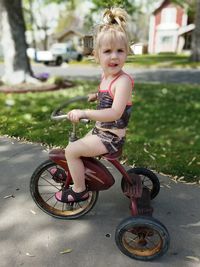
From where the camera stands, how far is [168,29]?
115ft

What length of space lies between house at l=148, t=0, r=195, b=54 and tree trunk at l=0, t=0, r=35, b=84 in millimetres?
26391

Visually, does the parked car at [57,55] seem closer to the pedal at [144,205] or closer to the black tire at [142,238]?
the pedal at [144,205]

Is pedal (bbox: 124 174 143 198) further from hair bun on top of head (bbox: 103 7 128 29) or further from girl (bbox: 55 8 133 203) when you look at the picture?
hair bun on top of head (bbox: 103 7 128 29)

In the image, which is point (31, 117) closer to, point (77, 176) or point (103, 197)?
point (103, 197)

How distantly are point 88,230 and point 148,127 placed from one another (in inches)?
124

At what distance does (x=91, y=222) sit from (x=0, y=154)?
2.07 meters

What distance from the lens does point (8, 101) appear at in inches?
300

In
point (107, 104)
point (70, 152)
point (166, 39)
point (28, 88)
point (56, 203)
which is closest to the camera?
point (107, 104)

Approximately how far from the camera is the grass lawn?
14.0 ft

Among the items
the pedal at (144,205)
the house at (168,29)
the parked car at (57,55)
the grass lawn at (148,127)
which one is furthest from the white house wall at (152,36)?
the pedal at (144,205)

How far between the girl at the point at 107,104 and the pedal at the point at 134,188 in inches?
14.4

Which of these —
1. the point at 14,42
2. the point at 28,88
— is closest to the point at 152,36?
the point at 14,42

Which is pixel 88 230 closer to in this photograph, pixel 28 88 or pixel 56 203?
pixel 56 203

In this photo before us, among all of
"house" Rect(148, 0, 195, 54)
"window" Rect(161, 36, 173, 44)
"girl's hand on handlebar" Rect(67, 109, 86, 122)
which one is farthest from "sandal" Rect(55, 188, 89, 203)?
"window" Rect(161, 36, 173, 44)
